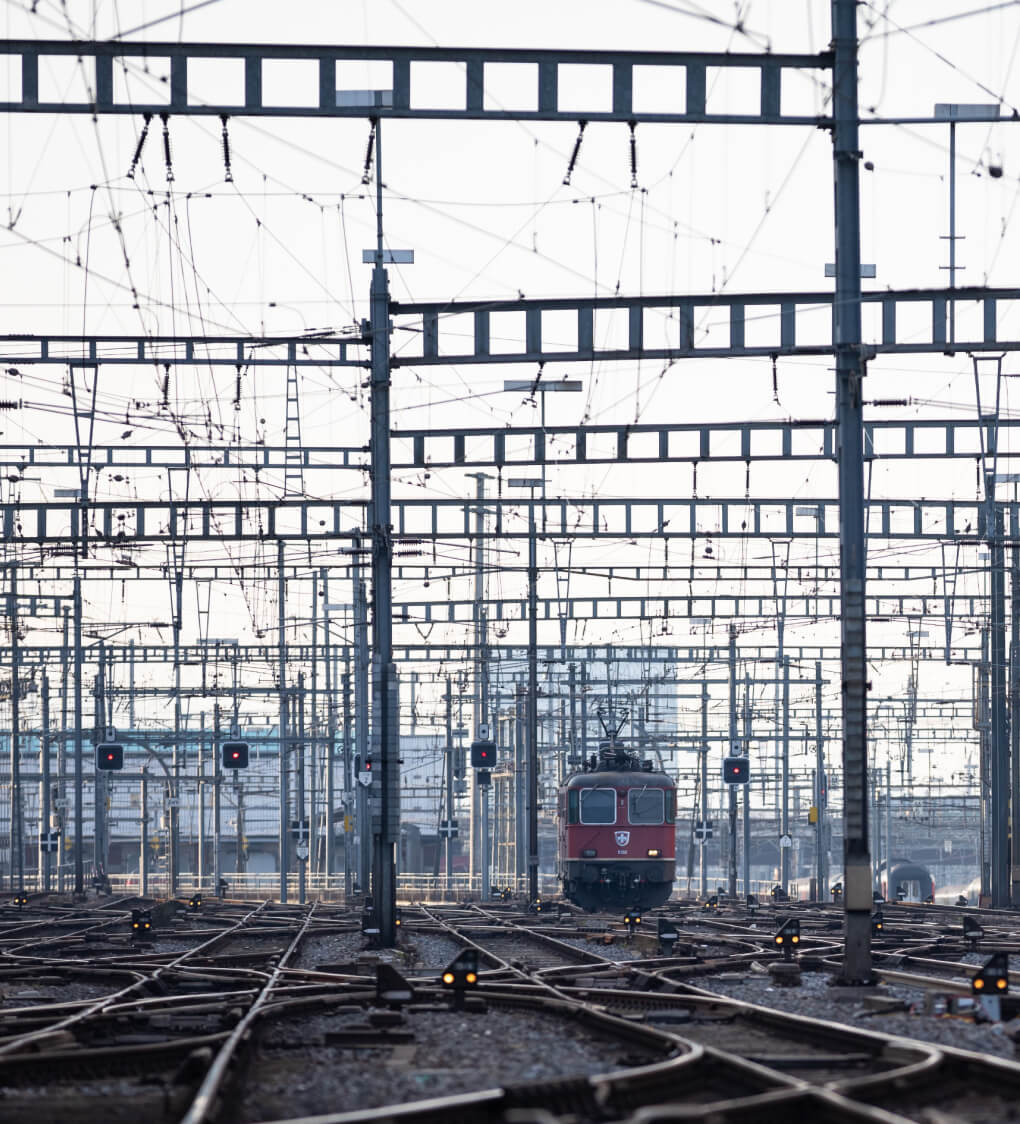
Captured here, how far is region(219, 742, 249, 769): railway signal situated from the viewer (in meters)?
42.7

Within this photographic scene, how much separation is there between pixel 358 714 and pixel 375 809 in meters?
18.8

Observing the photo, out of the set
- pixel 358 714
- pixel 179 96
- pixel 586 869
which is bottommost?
pixel 586 869

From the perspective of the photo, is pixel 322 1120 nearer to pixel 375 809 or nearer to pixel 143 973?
pixel 143 973

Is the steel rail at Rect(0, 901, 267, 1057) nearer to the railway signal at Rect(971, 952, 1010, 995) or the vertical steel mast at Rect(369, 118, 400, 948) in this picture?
the vertical steel mast at Rect(369, 118, 400, 948)

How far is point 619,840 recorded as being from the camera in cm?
3681

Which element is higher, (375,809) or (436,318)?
(436,318)

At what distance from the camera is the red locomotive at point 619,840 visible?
3684 centimetres

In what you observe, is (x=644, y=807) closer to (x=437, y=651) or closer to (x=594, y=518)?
(x=594, y=518)

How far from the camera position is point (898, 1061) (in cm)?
1085

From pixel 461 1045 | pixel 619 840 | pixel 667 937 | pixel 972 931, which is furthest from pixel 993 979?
pixel 619 840

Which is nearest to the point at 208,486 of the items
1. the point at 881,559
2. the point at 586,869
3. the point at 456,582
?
the point at 586,869

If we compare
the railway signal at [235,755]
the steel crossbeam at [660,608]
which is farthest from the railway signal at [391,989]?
the railway signal at [235,755]

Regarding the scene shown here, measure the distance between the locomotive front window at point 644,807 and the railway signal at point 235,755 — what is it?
10.1 meters

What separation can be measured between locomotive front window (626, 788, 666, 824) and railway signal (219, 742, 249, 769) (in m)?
10.1
